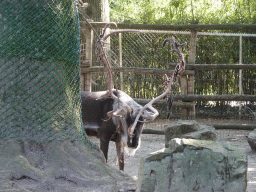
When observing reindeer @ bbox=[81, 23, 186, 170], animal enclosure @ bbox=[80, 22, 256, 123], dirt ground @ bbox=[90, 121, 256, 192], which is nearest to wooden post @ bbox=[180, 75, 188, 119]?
animal enclosure @ bbox=[80, 22, 256, 123]

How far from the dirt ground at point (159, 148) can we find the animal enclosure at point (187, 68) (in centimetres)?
65

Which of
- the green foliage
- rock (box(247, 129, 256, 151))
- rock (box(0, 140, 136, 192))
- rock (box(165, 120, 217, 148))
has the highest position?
the green foliage

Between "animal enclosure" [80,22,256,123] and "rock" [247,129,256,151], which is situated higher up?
"animal enclosure" [80,22,256,123]

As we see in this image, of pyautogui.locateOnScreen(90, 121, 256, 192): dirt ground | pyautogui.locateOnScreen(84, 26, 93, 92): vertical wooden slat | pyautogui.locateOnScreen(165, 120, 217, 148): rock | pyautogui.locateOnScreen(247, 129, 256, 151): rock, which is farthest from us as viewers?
pyautogui.locateOnScreen(84, 26, 93, 92): vertical wooden slat

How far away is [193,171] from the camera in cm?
287

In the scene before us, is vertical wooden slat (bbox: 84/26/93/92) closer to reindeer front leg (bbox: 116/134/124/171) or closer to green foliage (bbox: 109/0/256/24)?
reindeer front leg (bbox: 116/134/124/171)

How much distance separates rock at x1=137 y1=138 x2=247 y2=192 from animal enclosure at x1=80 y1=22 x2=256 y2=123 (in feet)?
14.4

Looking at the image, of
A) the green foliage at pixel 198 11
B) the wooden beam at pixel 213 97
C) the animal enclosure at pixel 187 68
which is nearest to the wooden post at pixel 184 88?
the animal enclosure at pixel 187 68

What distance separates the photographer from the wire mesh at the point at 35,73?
10.3 ft

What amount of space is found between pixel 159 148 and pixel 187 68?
6.57ft

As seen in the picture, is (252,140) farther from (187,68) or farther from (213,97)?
(187,68)


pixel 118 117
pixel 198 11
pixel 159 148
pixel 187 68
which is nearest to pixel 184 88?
pixel 187 68

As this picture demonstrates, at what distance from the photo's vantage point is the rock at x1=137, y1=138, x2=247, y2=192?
2838 millimetres

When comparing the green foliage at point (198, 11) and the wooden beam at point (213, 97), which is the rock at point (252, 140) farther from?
the green foliage at point (198, 11)
